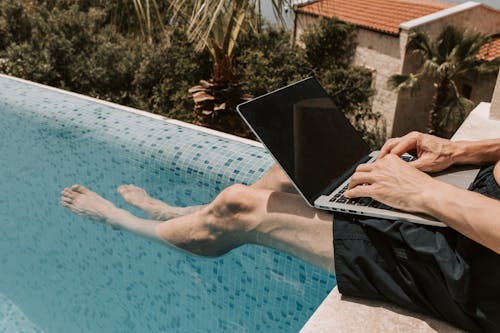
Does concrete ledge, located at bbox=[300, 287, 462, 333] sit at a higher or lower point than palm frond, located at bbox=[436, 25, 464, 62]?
higher

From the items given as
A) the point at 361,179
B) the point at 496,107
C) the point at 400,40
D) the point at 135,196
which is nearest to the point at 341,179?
the point at 361,179

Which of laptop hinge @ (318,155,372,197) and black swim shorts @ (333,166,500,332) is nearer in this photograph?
black swim shorts @ (333,166,500,332)

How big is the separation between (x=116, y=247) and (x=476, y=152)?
6.90ft

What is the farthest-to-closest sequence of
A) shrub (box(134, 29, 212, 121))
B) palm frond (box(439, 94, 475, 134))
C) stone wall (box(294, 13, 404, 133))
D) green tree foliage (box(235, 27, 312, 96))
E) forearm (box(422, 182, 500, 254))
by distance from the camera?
1. stone wall (box(294, 13, 404, 133))
2. palm frond (box(439, 94, 475, 134))
3. shrub (box(134, 29, 212, 121))
4. green tree foliage (box(235, 27, 312, 96))
5. forearm (box(422, 182, 500, 254))

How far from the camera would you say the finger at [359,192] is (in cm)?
142

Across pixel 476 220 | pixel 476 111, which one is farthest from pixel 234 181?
pixel 476 111

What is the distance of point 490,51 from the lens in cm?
1434

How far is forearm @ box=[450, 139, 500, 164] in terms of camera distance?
1675 millimetres

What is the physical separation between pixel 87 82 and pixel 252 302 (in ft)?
30.3

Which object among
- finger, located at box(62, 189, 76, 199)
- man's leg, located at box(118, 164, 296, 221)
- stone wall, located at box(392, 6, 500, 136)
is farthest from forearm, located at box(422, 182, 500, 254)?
stone wall, located at box(392, 6, 500, 136)

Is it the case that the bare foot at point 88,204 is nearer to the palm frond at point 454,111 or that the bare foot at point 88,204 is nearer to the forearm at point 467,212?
the forearm at point 467,212

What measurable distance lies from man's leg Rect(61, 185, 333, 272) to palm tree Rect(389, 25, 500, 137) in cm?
1144

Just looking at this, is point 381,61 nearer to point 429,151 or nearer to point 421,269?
point 429,151

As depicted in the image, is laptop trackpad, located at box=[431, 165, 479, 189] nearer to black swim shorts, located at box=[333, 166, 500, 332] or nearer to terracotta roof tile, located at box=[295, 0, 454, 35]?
black swim shorts, located at box=[333, 166, 500, 332]
